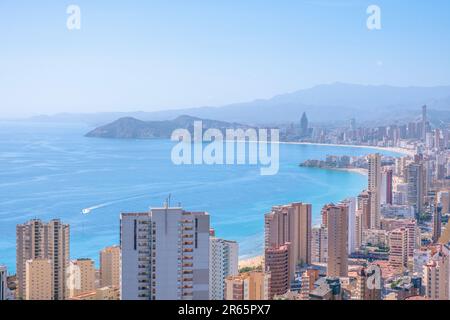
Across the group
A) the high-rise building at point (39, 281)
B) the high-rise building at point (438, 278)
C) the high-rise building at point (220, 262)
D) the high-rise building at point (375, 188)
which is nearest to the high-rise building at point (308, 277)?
the high-rise building at point (220, 262)

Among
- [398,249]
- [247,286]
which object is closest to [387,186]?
[398,249]

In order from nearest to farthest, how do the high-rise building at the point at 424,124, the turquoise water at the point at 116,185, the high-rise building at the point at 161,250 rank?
the high-rise building at the point at 161,250 < the turquoise water at the point at 116,185 < the high-rise building at the point at 424,124

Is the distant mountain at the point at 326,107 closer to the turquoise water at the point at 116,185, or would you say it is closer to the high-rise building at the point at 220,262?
the turquoise water at the point at 116,185

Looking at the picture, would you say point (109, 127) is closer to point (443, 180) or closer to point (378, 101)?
point (378, 101)

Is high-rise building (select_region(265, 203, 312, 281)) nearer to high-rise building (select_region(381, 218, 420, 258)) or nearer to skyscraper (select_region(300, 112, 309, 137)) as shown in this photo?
high-rise building (select_region(381, 218, 420, 258))

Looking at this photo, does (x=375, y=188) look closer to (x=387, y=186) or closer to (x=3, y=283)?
(x=387, y=186)

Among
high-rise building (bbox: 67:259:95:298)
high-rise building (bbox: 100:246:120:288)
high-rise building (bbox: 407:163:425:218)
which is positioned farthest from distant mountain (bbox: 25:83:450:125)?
high-rise building (bbox: 100:246:120:288)
